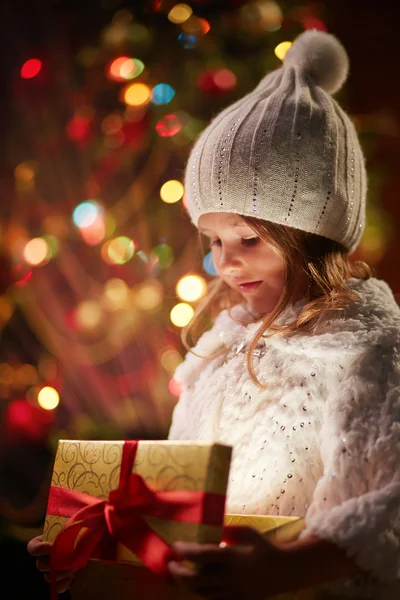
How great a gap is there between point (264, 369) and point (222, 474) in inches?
13.7

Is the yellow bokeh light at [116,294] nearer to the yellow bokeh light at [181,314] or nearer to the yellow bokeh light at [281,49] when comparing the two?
the yellow bokeh light at [181,314]

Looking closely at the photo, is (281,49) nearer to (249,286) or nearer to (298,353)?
(249,286)

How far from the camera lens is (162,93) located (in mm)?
1899

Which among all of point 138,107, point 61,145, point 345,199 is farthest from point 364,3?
point 345,199

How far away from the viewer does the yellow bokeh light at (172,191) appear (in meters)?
1.82

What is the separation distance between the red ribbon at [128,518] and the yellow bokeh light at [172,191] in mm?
1180

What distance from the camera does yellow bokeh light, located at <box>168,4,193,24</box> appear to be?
1854 mm

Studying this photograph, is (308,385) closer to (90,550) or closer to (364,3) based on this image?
(90,550)

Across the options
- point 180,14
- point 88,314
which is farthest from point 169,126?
point 88,314

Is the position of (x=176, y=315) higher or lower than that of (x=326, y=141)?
lower

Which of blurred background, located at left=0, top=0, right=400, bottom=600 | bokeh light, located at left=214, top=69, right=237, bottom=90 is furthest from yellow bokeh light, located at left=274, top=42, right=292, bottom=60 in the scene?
bokeh light, located at left=214, top=69, right=237, bottom=90

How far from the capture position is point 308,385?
2.99ft

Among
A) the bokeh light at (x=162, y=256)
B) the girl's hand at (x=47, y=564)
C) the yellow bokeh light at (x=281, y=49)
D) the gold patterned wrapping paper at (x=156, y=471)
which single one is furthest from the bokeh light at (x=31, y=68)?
the girl's hand at (x=47, y=564)

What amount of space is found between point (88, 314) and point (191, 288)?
52 cm
